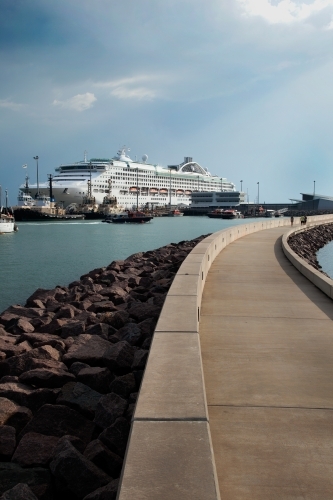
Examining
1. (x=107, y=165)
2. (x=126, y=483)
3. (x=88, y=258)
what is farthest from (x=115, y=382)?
(x=107, y=165)

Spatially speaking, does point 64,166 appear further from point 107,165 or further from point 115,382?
point 115,382

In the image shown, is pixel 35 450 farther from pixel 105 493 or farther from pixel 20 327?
pixel 20 327

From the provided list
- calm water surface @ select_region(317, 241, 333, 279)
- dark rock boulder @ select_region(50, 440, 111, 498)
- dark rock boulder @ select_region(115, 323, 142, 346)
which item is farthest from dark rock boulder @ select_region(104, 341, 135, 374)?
calm water surface @ select_region(317, 241, 333, 279)

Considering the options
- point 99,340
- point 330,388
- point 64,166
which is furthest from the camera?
point 64,166

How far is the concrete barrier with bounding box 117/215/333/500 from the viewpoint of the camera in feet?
8.38

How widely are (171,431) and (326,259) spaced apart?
25609 millimetres

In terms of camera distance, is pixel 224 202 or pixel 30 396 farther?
pixel 224 202

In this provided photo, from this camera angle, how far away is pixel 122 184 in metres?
107

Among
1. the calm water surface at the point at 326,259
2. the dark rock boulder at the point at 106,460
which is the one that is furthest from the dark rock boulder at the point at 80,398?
the calm water surface at the point at 326,259

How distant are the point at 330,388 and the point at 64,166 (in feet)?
342

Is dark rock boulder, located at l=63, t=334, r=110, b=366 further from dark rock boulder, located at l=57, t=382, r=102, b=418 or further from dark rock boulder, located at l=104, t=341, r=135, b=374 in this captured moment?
dark rock boulder, located at l=57, t=382, r=102, b=418

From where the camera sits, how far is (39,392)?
198 inches

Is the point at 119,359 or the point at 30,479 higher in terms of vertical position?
the point at 119,359

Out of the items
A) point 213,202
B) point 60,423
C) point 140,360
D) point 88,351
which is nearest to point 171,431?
point 60,423
